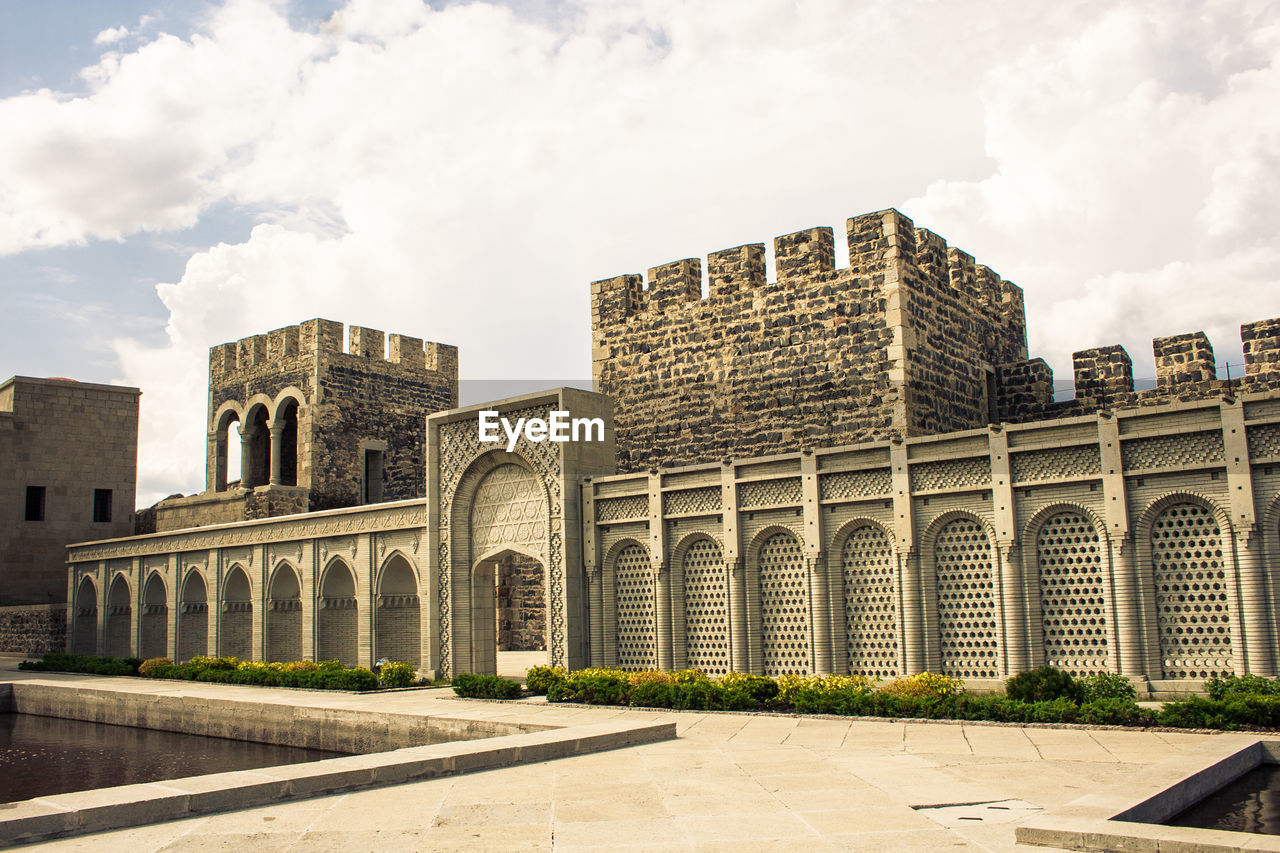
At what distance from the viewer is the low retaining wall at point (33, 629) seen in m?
29.3

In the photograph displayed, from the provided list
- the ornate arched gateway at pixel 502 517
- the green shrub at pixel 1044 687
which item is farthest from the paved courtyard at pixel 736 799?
the ornate arched gateway at pixel 502 517

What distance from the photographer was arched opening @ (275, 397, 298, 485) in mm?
31312

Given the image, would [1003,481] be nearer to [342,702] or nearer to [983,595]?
[983,595]

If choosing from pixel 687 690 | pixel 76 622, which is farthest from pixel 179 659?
pixel 687 690

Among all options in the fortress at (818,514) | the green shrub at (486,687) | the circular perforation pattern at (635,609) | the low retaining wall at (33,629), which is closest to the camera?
the fortress at (818,514)

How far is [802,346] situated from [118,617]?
21.6 meters

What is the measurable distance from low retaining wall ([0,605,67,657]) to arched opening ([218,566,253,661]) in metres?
8.39

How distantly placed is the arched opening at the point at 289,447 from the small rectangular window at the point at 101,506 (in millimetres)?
7039

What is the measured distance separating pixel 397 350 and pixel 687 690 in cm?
2065

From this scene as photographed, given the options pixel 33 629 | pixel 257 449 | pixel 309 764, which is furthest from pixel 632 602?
pixel 33 629

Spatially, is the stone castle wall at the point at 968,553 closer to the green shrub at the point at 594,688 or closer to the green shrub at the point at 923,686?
Result: the green shrub at the point at 923,686

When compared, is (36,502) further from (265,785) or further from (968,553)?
(968,553)

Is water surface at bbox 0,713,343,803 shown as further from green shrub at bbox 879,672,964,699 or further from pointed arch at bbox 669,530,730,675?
green shrub at bbox 879,672,964,699

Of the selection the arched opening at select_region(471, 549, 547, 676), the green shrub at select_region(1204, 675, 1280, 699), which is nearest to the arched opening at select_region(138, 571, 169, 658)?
the arched opening at select_region(471, 549, 547, 676)
